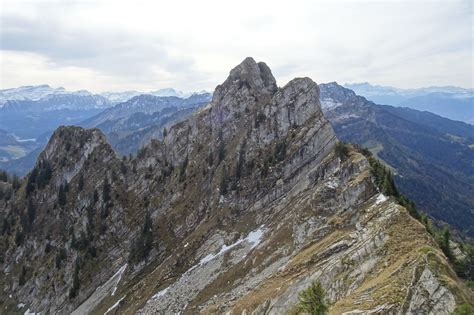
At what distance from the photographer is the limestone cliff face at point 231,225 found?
164 feet

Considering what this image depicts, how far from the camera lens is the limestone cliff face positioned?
164 feet

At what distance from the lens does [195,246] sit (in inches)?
3676

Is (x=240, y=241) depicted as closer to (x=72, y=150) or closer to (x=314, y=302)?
(x=314, y=302)

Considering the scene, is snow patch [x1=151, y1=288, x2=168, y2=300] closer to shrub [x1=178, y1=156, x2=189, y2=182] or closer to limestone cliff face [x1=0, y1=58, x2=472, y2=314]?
limestone cliff face [x1=0, y1=58, x2=472, y2=314]

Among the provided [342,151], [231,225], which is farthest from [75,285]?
[342,151]

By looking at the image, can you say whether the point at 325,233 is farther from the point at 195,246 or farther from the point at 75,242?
the point at 75,242

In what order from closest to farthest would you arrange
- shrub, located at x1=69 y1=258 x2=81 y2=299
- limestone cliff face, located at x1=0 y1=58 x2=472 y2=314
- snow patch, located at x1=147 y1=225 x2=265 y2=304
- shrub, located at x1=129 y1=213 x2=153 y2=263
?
1. limestone cliff face, located at x1=0 y1=58 x2=472 y2=314
2. snow patch, located at x1=147 y1=225 x2=265 y2=304
3. shrub, located at x1=129 y1=213 x2=153 y2=263
4. shrub, located at x1=69 y1=258 x2=81 y2=299

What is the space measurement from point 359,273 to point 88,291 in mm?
80440

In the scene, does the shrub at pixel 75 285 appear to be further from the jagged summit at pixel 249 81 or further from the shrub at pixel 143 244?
the jagged summit at pixel 249 81

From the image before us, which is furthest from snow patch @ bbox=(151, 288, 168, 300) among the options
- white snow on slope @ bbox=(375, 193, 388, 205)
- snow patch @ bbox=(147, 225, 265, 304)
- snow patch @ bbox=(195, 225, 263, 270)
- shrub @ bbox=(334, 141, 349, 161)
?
white snow on slope @ bbox=(375, 193, 388, 205)

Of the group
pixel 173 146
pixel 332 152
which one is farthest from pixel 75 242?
pixel 332 152

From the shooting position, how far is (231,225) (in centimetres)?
9369

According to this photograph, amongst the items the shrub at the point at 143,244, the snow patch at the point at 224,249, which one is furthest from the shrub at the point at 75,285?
the snow patch at the point at 224,249

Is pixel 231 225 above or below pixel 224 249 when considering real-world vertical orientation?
above
